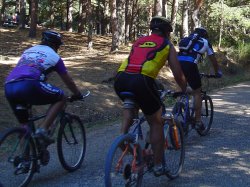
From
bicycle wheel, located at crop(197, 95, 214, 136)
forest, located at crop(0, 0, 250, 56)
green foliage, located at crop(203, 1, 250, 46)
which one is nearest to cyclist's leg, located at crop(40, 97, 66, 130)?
bicycle wheel, located at crop(197, 95, 214, 136)

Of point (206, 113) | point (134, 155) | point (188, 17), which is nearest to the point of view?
point (134, 155)

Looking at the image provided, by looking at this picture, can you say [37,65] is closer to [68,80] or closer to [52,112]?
[68,80]

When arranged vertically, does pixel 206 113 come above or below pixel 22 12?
below

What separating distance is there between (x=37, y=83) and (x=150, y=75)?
1494 mm

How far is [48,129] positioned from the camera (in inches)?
230

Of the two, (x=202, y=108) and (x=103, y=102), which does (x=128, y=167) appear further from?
(x=103, y=102)

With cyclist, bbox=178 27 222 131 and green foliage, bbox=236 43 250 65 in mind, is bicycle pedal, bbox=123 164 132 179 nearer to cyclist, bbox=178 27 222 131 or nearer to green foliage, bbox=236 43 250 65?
cyclist, bbox=178 27 222 131

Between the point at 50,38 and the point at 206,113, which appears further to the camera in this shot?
the point at 206,113

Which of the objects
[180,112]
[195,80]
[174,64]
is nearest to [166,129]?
[174,64]

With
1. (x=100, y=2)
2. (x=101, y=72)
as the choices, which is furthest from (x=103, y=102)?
(x=100, y=2)

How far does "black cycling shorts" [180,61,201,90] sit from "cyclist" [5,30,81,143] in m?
2.94

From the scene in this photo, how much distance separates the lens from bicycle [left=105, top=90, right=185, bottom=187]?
15.4ft

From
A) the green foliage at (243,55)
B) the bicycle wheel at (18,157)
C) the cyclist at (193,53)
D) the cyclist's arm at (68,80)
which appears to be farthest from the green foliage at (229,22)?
the bicycle wheel at (18,157)

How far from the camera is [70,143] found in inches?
267
